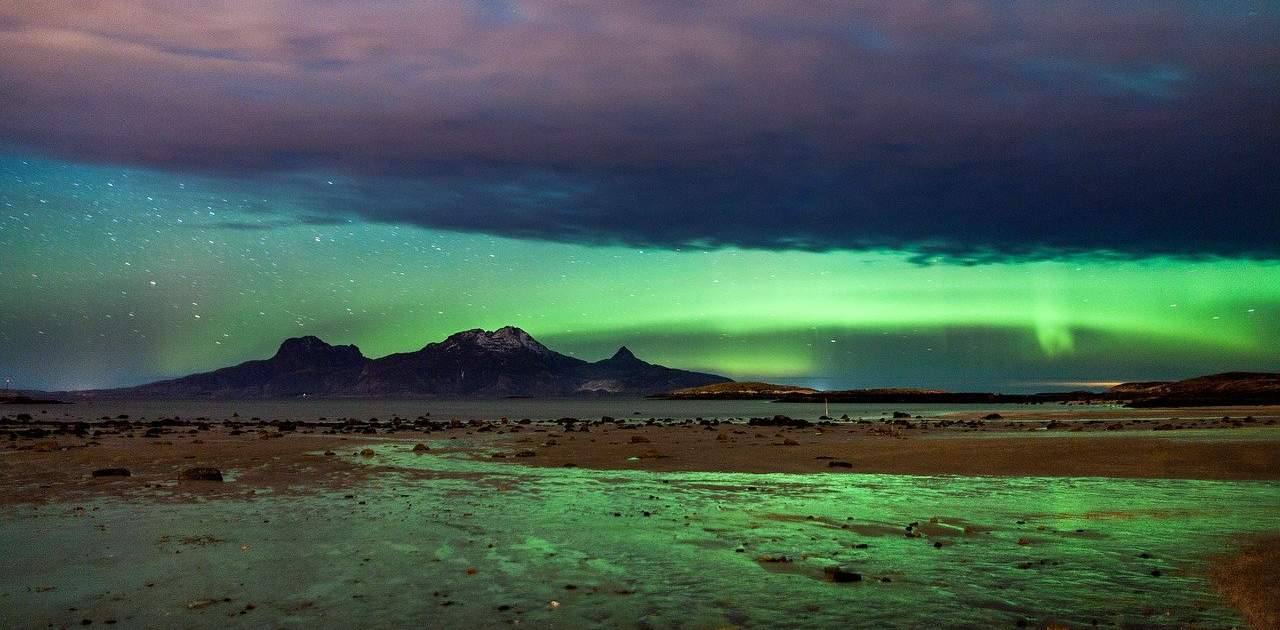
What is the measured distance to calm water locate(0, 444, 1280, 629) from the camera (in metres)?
9.22

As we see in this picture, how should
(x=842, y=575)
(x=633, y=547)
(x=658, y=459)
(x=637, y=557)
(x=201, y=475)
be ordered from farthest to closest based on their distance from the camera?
(x=658, y=459), (x=201, y=475), (x=633, y=547), (x=637, y=557), (x=842, y=575)

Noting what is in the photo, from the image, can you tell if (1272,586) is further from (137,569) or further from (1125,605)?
(137,569)

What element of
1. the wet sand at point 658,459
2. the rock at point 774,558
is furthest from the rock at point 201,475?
the rock at point 774,558

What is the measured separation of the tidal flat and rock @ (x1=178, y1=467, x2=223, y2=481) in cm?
66

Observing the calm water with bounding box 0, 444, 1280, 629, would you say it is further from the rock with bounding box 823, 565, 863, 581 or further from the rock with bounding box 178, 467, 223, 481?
the rock with bounding box 178, 467, 223, 481

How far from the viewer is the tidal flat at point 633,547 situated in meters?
9.30

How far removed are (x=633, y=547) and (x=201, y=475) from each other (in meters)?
16.5

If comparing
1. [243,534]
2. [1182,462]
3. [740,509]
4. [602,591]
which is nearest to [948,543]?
[740,509]

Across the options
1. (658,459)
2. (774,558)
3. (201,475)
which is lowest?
(658,459)

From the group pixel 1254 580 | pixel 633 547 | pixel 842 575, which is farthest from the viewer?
pixel 633 547

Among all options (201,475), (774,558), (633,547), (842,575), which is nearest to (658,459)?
(201,475)

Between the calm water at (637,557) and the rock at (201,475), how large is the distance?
517 cm

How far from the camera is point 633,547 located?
13117 millimetres

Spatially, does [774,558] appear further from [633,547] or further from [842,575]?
[633,547]
